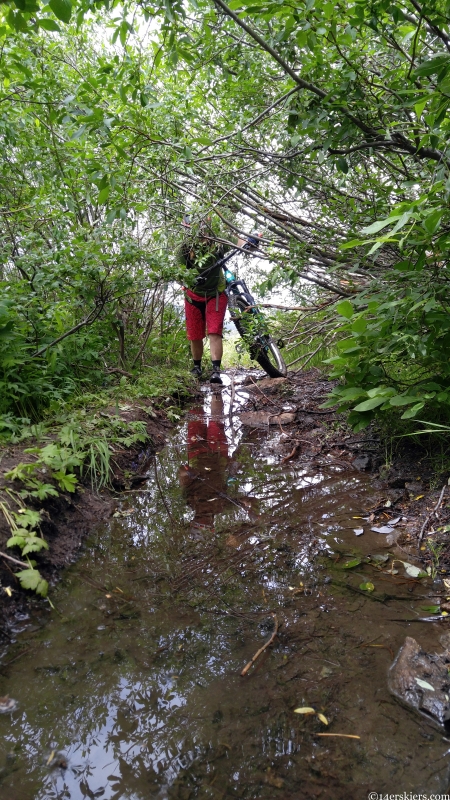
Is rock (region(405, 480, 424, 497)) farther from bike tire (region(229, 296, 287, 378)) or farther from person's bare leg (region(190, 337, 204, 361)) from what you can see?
person's bare leg (region(190, 337, 204, 361))

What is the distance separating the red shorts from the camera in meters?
5.39

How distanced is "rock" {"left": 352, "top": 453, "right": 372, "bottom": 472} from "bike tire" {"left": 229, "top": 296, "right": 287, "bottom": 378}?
2.30 meters

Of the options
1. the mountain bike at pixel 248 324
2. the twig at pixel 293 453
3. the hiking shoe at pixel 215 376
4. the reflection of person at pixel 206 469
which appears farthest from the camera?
the hiking shoe at pixel 215 376

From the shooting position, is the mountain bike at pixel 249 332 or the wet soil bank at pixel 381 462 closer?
the wet soil bank at pixel 381 462

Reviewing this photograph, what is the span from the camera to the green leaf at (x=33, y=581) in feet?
5.78

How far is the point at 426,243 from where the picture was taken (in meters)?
1.86

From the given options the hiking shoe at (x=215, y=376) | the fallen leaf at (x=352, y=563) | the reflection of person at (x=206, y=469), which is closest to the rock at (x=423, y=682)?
the fallen leaf at (x=352, y=563)

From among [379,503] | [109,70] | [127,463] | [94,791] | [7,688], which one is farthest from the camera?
[127,463]

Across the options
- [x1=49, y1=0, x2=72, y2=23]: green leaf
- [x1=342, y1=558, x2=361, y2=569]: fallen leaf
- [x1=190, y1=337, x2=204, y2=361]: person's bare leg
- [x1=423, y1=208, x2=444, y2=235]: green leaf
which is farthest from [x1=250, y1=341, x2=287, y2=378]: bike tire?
[x1=49, y1=0, x2=72, y2=23]: green leaf

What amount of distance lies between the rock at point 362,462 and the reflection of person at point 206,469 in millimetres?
834

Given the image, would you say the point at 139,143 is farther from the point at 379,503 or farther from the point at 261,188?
the point at 379,503

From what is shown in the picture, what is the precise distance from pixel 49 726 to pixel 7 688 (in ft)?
0.71

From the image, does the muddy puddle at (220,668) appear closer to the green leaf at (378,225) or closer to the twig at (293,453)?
the twig at (293,453)

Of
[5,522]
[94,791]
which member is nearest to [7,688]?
[94,791]
